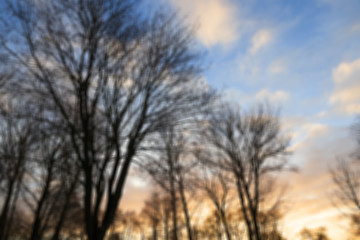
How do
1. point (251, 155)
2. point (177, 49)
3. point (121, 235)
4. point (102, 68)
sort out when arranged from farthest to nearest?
point (121, 235), point (251, 155), point (177, 49), point (102, 68)

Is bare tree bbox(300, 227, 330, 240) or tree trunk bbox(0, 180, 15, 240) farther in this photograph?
bare tree bbox(300, 227, 330, 240)

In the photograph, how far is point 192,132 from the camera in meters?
8.10

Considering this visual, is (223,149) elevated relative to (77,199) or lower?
elevated

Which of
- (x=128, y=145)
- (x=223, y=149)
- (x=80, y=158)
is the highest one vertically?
(x=223, y=149)

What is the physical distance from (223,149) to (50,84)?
11.1 meters

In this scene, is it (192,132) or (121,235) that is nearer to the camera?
(192,132)

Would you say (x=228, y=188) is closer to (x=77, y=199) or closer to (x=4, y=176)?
(x=77, y=199)

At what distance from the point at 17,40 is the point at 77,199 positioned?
13069 millimetres


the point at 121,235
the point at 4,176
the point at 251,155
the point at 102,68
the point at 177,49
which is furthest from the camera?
the point at 121,235

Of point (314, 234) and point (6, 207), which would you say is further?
point (314, 234)

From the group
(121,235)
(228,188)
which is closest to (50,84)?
(228,188)

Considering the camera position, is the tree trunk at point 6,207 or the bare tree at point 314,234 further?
the bare tree at point 314,234

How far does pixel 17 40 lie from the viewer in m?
7.14

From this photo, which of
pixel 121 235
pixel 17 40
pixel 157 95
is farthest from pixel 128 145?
pixel 121 235
